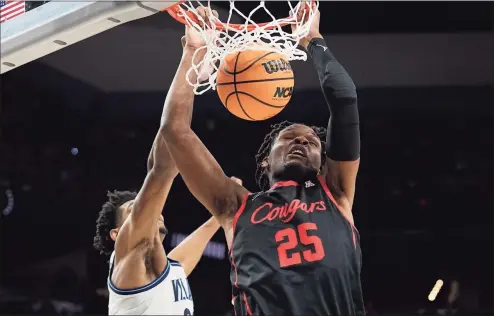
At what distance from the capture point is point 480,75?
7523 millimetres

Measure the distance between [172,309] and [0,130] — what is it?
5172mm

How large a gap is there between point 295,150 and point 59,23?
93 cm

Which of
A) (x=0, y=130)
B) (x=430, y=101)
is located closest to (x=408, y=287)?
(x=430, y=101)

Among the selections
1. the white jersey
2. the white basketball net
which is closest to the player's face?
the white basketball net

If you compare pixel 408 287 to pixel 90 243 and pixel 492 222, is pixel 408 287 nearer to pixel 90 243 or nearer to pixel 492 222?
pixel 492 222

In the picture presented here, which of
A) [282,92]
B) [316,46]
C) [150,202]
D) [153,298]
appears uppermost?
[316,46]

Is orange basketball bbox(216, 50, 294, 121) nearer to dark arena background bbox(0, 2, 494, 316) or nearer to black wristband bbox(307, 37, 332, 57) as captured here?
black wristband bbox(307, 37, 332, 57)

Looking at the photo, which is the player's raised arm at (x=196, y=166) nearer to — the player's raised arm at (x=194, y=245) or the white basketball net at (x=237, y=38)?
the white basketball net at (x=237, y=38)

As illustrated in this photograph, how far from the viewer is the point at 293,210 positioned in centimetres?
224

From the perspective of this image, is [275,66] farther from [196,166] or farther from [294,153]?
[196,166]

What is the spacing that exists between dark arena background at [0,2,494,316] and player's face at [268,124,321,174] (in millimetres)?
4515

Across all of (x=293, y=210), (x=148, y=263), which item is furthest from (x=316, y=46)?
(x=148, y=263)

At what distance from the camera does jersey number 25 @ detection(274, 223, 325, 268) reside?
213 cm

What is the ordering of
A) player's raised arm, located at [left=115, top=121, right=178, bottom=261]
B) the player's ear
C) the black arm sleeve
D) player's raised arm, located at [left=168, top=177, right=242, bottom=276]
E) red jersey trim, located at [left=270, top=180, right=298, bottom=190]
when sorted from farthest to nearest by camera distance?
player's raised arm, located at [left=168, top=177, right=242, bottom=276] → the player's ear → player's raised arm, located at [left=115, top=121, right=178, bottom=261] → red jersey trim, located at [left=270, top=180, right=298, bottom=190] → the black arm sleeve
